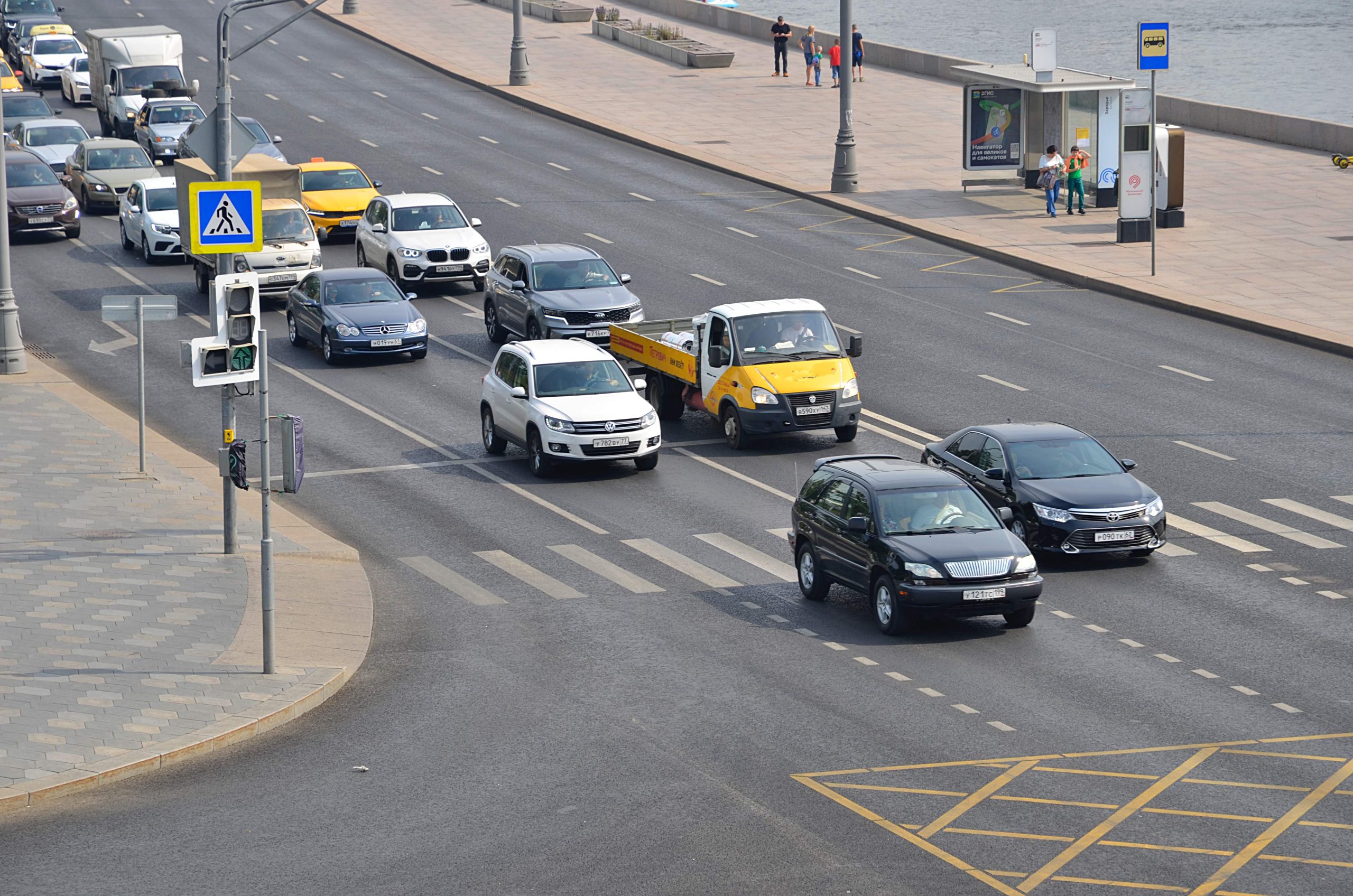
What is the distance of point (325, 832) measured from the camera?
14.1 metres

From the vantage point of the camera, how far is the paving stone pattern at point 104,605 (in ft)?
53.7

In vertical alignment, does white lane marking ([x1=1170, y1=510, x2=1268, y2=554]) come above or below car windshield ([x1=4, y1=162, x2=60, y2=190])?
below

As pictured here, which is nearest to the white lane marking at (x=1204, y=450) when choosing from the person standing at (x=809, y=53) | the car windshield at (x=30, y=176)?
the car windshield at (x=30, y=176)

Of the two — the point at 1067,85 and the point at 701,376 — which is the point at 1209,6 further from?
the point at 701,376

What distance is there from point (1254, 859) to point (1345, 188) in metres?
38.1

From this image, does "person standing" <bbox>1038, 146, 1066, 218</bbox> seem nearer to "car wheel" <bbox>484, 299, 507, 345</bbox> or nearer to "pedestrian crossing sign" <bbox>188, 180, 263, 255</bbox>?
"car wheel" <bbox>484, 299, 507, 345</bbox>

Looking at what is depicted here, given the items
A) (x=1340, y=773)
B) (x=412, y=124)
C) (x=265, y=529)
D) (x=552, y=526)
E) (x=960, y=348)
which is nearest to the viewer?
(x=1340, y=773)

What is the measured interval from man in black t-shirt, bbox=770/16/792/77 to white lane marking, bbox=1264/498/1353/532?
43.1 m

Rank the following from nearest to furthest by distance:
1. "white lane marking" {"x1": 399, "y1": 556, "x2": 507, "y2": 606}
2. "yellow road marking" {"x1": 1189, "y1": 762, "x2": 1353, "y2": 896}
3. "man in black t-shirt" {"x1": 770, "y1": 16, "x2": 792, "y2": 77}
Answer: "yellow road marking" {"x1": 1189, "y1": 762, "x2": 1353, "y2": 896}
"white lane marking" {"x1": 399, "y1": 556, "x2": 507, "y2": 606}
"man in black t-shirt" {"x1": 770, "y1": 16, "x2": 792, "y2": 77}

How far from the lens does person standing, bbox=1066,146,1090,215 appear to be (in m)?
45.9

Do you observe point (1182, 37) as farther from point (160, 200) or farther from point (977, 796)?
point (977, 796)

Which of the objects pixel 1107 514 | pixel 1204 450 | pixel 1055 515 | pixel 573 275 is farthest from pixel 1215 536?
pixel 573 275

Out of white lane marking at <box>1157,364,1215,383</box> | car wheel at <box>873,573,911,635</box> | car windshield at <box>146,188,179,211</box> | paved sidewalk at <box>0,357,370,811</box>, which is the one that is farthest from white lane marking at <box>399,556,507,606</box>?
car windshield at <box>146,188,179,211</box>

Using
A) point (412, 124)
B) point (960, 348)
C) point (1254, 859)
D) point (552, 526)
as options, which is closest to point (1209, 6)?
point (412, 124)
